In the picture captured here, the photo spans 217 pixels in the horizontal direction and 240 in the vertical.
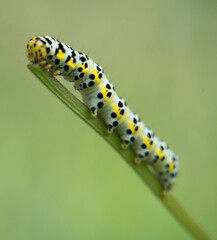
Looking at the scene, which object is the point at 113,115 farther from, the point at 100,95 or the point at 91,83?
the point at 91,83

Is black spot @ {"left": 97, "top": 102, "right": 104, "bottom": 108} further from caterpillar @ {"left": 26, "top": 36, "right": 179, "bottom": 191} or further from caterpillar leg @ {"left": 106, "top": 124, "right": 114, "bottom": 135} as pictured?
caterpillar leg @ {"left": 106, "top": 124, "right": 114, "bottom": 135}

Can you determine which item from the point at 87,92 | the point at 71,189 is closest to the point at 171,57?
the point at 71,189

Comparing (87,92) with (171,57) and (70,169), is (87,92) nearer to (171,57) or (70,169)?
(70,169)

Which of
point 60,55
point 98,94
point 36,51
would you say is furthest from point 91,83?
point 36,51

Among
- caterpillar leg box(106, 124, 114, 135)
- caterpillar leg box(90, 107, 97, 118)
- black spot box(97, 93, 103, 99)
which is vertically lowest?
caterpillar leg box(106, 124, 114, 135)

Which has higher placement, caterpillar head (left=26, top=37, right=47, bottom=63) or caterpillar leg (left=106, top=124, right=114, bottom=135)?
caterpillar head (left=26, top=37, right=47, bottom=63)

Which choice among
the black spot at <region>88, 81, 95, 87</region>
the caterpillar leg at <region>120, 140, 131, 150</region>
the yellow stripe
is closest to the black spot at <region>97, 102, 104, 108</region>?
the black spot at <region>88, 81, 95, 87</region>

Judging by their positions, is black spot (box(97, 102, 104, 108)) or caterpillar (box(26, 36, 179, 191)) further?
black spot (box(97, 102, 104, 108))

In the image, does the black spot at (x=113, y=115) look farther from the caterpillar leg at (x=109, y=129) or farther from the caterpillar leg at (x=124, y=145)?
the caterpillar leg at (x=124, y=145)
